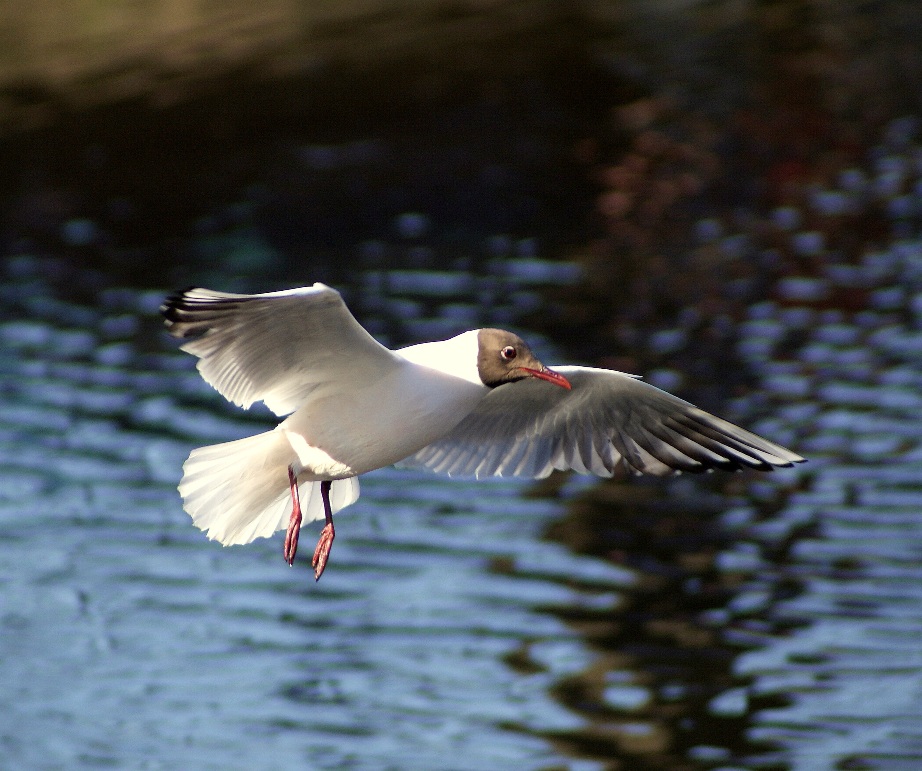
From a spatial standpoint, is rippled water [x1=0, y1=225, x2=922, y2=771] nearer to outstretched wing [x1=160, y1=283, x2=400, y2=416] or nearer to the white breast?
the white breast

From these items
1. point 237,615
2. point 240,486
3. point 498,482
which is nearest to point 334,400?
point 240,486

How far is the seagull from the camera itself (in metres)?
7.34

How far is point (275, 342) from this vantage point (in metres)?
7.54

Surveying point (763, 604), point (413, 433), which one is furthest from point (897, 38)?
point (413, 433)

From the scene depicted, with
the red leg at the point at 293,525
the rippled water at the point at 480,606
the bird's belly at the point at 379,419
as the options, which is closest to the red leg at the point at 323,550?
the red leg at the point at 293,525

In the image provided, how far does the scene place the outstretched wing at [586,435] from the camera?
8.75 metres

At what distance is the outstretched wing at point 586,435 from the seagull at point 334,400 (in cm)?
1

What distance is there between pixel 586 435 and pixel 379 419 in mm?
1901

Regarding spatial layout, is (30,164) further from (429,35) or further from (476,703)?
(476,703)

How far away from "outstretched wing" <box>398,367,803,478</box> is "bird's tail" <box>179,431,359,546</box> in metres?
0.86

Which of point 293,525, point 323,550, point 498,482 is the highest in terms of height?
point 498,482

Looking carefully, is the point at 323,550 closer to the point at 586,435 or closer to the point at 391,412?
the point at 391,412

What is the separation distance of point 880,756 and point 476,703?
10.2 ft

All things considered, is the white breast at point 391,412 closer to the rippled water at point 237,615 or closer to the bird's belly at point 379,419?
the bird's belly at point 379,419
